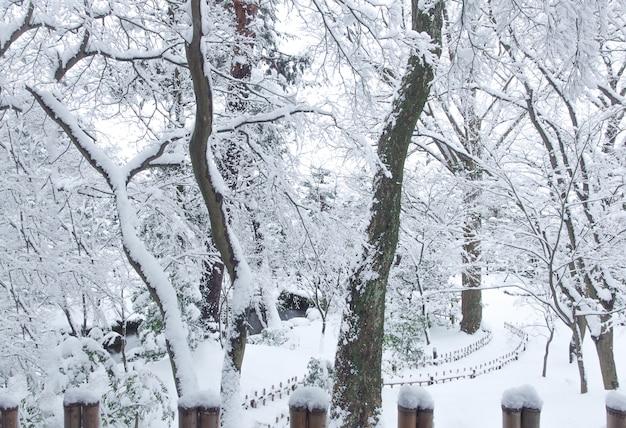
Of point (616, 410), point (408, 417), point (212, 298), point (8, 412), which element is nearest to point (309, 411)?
point (408, 417)

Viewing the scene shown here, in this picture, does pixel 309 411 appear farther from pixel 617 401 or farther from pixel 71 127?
pixel 71 127

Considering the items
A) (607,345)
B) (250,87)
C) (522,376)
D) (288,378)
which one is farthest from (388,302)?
(250,87)

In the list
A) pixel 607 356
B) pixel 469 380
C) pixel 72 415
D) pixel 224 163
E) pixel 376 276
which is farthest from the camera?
pixel 469 380

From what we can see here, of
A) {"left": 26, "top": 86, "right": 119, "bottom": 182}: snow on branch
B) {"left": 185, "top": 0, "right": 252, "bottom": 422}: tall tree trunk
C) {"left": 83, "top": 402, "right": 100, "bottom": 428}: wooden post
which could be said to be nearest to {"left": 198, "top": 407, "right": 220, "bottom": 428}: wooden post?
{"left": 83, "top": 402, "right": 100, "bottom": 428}: wooden post

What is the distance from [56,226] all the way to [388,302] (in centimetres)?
1232

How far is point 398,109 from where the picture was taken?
559cm

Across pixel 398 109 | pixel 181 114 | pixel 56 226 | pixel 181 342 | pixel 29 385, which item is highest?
pixel 181 114

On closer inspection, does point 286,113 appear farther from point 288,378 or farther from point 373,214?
point 288,378

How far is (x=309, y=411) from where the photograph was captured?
1.74 metres

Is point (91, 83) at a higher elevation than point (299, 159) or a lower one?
higher

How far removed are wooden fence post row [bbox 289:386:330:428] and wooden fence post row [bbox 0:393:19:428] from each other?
3.97 ft

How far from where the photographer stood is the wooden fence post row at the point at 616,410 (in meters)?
1.72

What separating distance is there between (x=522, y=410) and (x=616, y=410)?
13.2 inches

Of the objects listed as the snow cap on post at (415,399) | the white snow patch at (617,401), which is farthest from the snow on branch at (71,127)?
the white snow patch at (617,401)
